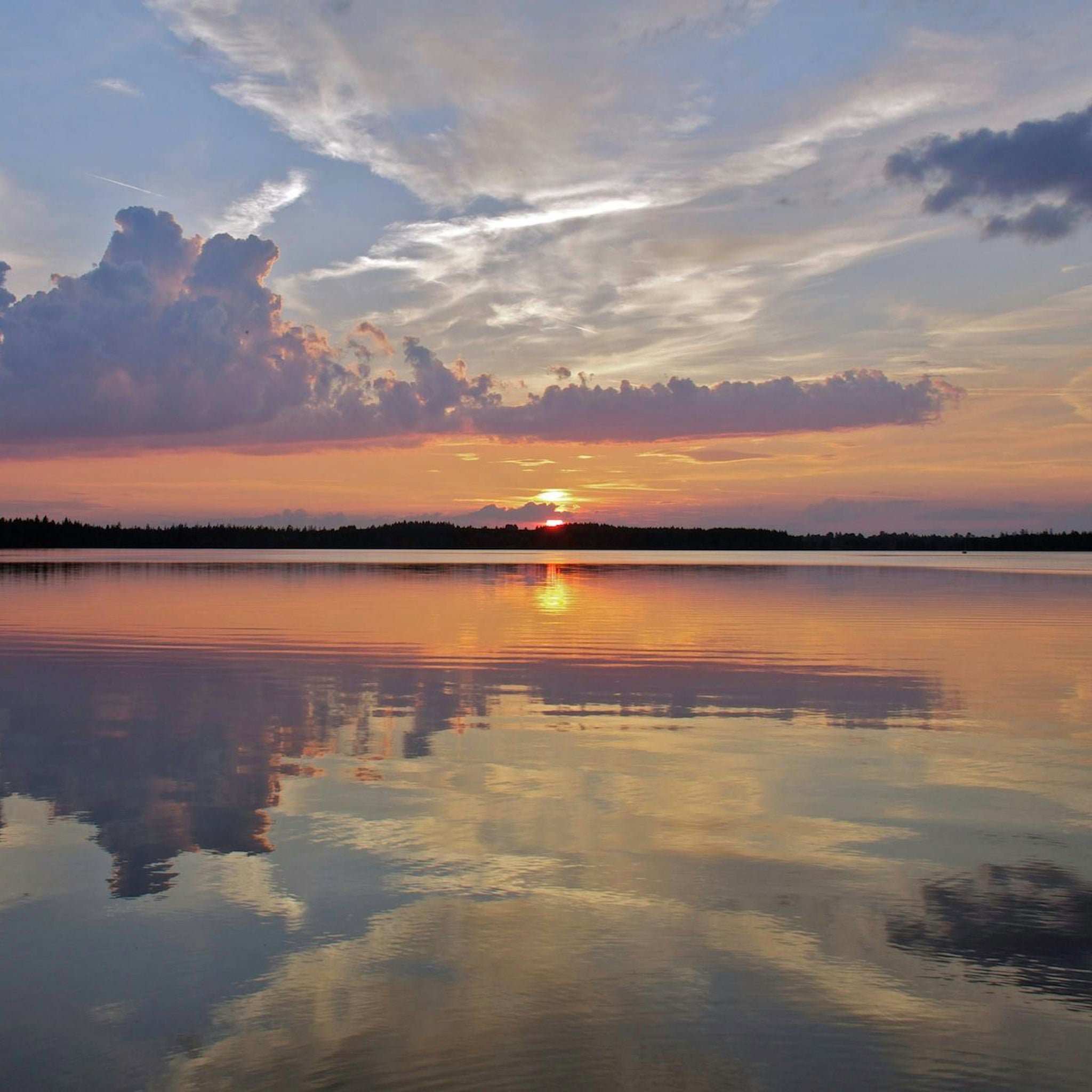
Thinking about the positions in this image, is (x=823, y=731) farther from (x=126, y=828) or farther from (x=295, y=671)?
(x=295, y=671)

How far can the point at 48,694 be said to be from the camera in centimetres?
1966

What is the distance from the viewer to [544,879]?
9.28m

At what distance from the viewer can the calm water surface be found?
631cm

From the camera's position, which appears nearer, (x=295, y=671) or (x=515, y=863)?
(x=515, y=863)

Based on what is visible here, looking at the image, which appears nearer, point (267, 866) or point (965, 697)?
point (267, 866)

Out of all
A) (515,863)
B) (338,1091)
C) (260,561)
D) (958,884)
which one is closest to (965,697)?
(958,884)

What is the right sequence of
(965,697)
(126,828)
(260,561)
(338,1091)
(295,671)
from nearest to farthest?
(338,1091)
(126,828)
(965,697)
(295,671)
(260,561)

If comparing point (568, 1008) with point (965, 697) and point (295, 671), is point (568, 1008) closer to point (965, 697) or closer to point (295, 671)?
point (965, 697)

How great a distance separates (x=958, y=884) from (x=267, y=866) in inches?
239

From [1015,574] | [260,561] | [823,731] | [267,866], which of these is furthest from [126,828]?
[260,561]

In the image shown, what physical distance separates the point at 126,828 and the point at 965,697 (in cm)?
1477

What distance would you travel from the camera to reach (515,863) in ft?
31.9

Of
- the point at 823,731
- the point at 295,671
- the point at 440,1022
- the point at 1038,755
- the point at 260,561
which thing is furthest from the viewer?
the point at 260,561

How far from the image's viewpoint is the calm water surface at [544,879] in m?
6.31
